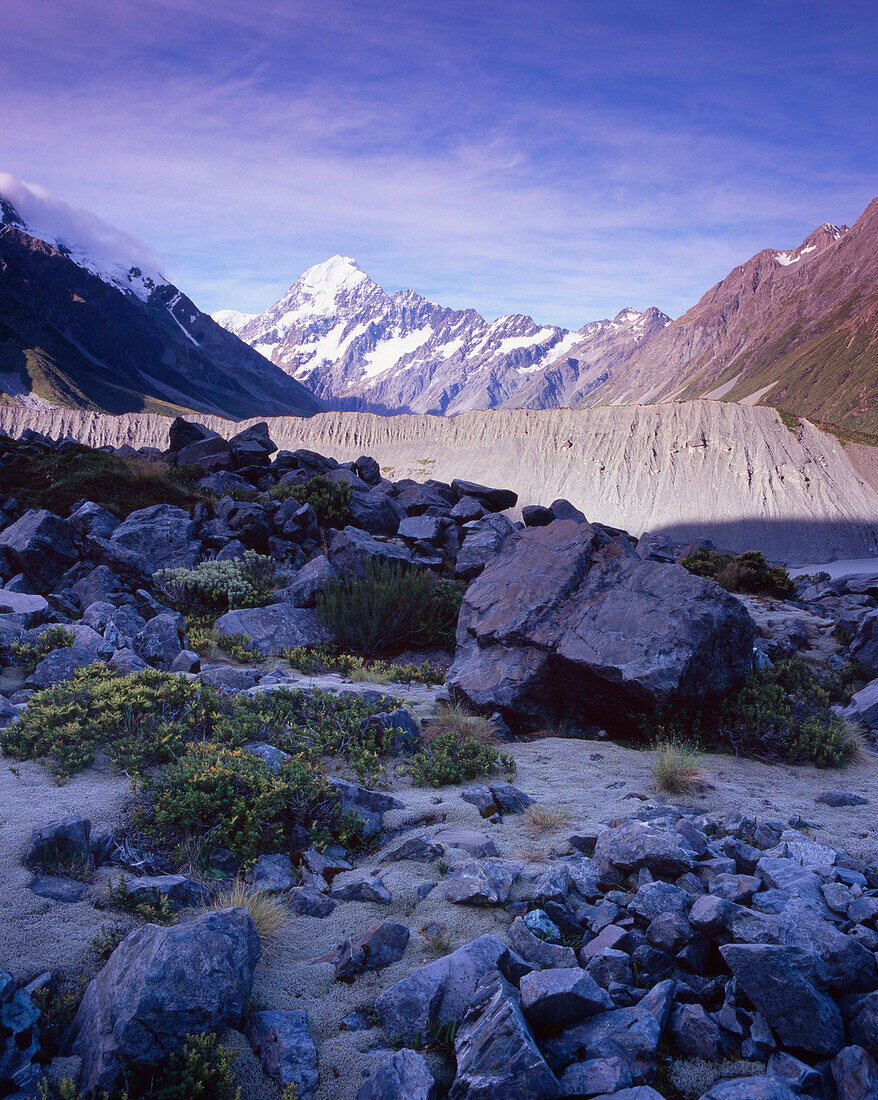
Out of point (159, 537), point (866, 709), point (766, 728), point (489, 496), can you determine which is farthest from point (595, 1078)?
point (489, 496)

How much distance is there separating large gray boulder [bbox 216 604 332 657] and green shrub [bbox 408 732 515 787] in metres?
4.60

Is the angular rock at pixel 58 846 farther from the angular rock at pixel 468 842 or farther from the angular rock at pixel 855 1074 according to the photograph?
the angular rock at pixel 855 1074

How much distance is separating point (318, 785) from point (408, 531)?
37.6 feet

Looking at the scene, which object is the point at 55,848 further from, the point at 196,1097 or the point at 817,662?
the point at 817,662

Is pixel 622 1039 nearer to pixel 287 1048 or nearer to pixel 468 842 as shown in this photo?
pixel 287 1048

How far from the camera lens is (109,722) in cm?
543

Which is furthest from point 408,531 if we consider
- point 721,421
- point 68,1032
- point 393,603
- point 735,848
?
point 721,421

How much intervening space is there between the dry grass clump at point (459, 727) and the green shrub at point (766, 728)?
1716 millimetres

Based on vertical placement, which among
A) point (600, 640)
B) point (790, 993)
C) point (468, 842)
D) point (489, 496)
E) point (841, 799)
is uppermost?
point (489, 496)

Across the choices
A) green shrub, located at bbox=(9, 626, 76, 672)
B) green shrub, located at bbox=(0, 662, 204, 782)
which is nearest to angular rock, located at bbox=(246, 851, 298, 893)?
green shrub, located at bbox=(0, 662, 204, 782)

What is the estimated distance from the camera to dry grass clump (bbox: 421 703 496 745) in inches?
262

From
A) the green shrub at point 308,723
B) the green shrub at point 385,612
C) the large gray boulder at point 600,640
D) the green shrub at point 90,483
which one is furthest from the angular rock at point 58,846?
the green shrub at point 90,483

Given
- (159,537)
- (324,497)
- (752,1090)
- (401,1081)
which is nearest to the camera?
(752,1090)

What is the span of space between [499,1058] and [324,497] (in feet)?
48.6
